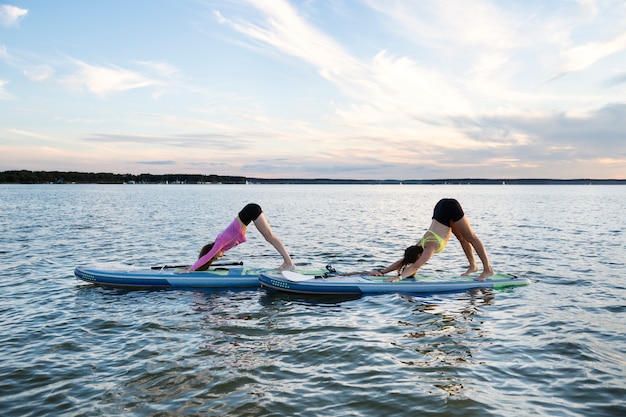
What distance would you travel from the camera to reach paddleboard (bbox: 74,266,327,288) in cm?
1398

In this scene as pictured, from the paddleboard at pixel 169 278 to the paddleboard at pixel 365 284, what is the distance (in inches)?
28.1

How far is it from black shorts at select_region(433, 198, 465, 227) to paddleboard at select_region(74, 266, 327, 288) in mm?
3974

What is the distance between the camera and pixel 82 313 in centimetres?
1130

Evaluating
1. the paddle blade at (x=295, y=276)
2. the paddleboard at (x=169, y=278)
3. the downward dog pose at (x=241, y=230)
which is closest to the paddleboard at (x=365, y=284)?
the paddle blade at (x=295, y=276)

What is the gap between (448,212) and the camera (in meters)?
12.9

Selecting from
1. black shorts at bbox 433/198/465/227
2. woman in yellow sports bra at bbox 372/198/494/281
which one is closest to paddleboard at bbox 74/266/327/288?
woman in yellow sports bra at bbox 372/198/494/281

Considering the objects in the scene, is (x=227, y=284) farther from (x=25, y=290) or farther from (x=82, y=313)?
(x=25, y=290)

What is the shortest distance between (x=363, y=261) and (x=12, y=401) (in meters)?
14.5

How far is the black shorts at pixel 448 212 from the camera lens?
42.4ft

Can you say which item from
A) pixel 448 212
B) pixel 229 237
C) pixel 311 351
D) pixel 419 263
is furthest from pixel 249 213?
pixel 311 351

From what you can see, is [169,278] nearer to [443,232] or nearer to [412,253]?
[412,253]

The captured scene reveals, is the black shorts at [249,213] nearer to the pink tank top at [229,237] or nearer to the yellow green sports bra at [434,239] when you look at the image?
the pink tank top at [229,237]

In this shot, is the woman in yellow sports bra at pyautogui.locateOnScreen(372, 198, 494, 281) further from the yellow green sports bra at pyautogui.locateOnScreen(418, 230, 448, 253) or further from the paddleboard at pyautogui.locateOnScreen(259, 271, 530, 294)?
the paddleboard at pyautogui.locateOnScreen(259, 271, 530, 294)

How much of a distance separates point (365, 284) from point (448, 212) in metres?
3.08
